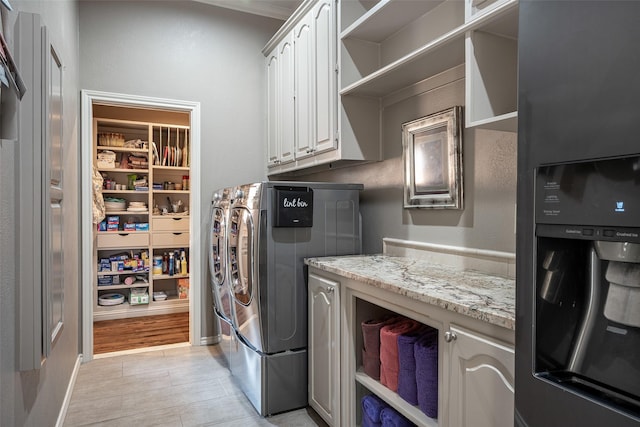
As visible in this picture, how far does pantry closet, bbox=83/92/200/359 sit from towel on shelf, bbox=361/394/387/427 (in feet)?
9.09

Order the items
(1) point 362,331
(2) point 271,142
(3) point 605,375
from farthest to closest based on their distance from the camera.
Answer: (2) point 271,142
(1) point 362,331
(3) point 605,375

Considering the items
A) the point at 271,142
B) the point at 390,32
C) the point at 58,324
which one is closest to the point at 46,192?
the point at 58,324

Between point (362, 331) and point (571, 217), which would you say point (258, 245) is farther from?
point (571, 217)

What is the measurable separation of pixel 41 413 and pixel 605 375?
210cm

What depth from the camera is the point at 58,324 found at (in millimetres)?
1985

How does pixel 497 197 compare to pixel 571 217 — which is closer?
pixel 571 217

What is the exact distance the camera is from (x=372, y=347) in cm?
182

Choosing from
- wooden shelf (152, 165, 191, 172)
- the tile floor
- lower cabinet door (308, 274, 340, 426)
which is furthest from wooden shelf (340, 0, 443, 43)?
wooden shelf (152, 165, 191, 172)

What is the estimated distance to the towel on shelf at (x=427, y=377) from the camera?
1.46m

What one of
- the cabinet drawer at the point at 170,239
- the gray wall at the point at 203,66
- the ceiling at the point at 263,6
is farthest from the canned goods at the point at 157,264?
the ceiling at the point at 263,6

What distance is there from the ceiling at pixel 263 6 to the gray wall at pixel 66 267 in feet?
3.99

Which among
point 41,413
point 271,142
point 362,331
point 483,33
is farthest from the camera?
point 271,142

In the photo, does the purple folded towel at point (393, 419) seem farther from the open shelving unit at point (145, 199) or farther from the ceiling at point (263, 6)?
the open shelving unit at point (145, 199)

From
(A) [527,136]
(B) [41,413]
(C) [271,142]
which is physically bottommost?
(B) [41,413]
